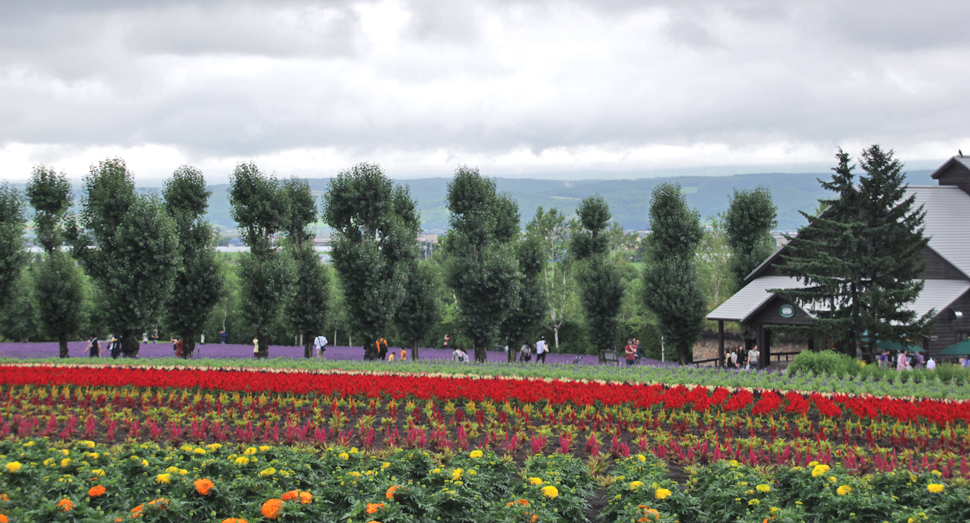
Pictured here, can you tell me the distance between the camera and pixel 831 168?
27.7 m

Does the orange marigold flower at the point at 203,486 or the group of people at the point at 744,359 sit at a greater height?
the orange marigold flower at the point at 203,486

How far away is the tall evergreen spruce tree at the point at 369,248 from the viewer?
34469mm

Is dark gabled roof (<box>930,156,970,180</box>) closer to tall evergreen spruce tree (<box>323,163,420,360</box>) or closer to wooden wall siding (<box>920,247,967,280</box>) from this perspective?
wooden wall siding (<box>920,247,967,280</box>)

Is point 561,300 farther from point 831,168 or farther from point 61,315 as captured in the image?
point 61,315

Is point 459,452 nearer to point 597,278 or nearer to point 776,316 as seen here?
point 776,316

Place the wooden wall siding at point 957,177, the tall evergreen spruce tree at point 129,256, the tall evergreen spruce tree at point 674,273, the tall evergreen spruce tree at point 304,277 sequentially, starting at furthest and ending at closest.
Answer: the tall evergreen spruce tree at point 674,273 → the tall evergreen spruce tree at point 304,277 → the wooden wall siding at point 957,177 → the tall evergreen spruce tree at point 129,256

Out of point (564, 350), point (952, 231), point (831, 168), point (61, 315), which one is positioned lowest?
point (564, 350)

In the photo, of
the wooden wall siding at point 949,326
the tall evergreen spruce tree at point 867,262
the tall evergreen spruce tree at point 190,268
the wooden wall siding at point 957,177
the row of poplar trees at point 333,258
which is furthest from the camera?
the wooden wall siding at point 957,177

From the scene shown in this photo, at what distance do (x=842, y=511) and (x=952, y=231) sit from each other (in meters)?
30.9

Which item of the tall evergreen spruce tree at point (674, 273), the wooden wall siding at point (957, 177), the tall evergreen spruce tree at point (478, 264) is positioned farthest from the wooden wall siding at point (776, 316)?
the wooden wall siding at point (957, 177)

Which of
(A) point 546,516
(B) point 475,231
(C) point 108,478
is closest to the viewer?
(A) point 546,516

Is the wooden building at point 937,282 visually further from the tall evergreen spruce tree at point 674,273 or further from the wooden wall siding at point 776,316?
the tall evergreen spruce tree at point 674,273

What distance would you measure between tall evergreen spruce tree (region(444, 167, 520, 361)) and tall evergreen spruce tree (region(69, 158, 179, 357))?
13595mm

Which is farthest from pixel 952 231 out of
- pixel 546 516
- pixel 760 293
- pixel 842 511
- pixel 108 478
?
pixel 108 478
